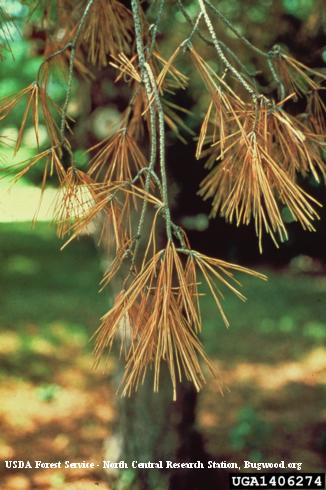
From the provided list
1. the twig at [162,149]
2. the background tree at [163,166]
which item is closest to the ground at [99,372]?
the background tree at [163,166]


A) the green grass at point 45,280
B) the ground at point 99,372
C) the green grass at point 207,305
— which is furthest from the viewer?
the green grass at point 45,280

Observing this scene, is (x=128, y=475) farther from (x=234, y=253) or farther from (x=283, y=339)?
(x=234, y=253)

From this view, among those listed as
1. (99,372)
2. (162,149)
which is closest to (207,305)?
(99,372)

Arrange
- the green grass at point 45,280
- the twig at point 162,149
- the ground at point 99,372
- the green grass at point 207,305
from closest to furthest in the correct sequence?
the twig at point 162,149 < the ground at point 99,372 < the green grass at point 207,305 < the green grass at point 45,280

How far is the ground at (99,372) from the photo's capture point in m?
3.37

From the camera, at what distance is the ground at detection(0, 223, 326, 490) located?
3.37m

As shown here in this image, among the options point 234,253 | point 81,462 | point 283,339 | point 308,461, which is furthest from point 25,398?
point 234,253

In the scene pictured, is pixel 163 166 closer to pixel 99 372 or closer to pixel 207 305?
pixel 99 372

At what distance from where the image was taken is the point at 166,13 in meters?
2.57

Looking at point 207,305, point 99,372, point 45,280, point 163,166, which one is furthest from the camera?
point 45,280

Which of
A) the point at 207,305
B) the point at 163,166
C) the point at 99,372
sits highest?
the point at 163,166

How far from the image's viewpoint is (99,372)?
4324 mm

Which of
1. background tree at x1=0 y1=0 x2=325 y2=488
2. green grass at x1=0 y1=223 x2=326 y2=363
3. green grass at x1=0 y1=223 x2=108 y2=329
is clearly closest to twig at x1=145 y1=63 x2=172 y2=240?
background tree at x1=0 y1=0 x2=325 y2=488

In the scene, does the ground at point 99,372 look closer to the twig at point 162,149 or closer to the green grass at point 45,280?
the green grass at point 45,280
